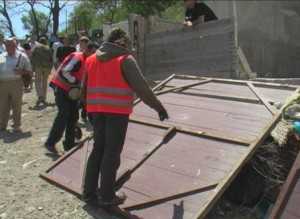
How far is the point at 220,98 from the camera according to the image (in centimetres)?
649

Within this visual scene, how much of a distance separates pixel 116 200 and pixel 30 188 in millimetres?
1510

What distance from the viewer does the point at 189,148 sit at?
546 centimetres

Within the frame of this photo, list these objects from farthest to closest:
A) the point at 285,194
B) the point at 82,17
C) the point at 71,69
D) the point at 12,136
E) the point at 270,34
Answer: the point at 82,17
the point at 270,34
the point at 12,136
the point at 71,69
the point at 285,194

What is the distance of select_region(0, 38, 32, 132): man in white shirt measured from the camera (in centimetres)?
939

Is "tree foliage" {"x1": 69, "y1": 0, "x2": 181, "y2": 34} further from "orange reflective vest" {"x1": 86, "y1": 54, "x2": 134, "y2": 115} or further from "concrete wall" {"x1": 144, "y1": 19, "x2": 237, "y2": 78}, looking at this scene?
"orange reflective vest" {"x1": 86, "y1": 54, "x2": 134, "y2": 115}

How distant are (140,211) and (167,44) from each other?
563 centimetres

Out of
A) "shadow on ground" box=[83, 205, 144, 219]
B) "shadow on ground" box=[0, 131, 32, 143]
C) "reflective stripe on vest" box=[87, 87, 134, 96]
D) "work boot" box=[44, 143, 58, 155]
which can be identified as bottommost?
"shadow on ground" box=[0, 131, 32, 143]

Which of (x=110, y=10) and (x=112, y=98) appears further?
(x=110, y=10)

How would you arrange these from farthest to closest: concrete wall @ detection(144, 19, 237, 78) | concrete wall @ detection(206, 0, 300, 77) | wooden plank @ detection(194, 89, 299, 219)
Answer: concrete wall @ detection(206, 0, 300, 77) → concrete wall @ detection(144, 19, 237, 78) → wooden plank @ detection(194, 89, 299, 219)

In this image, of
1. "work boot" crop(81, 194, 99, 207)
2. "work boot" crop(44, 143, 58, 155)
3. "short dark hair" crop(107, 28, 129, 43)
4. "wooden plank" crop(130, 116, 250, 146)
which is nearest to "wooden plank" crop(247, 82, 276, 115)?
"wooden plank" crop(130, 116, 250, 146)

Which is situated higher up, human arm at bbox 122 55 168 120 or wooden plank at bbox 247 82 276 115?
human arm at bbox 122 55 168 120

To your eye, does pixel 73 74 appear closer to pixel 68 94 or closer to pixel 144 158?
pixel 68 94

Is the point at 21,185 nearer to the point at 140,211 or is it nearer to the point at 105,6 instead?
the point at 140,211

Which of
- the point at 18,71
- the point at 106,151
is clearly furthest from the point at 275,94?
the point at 18,71
